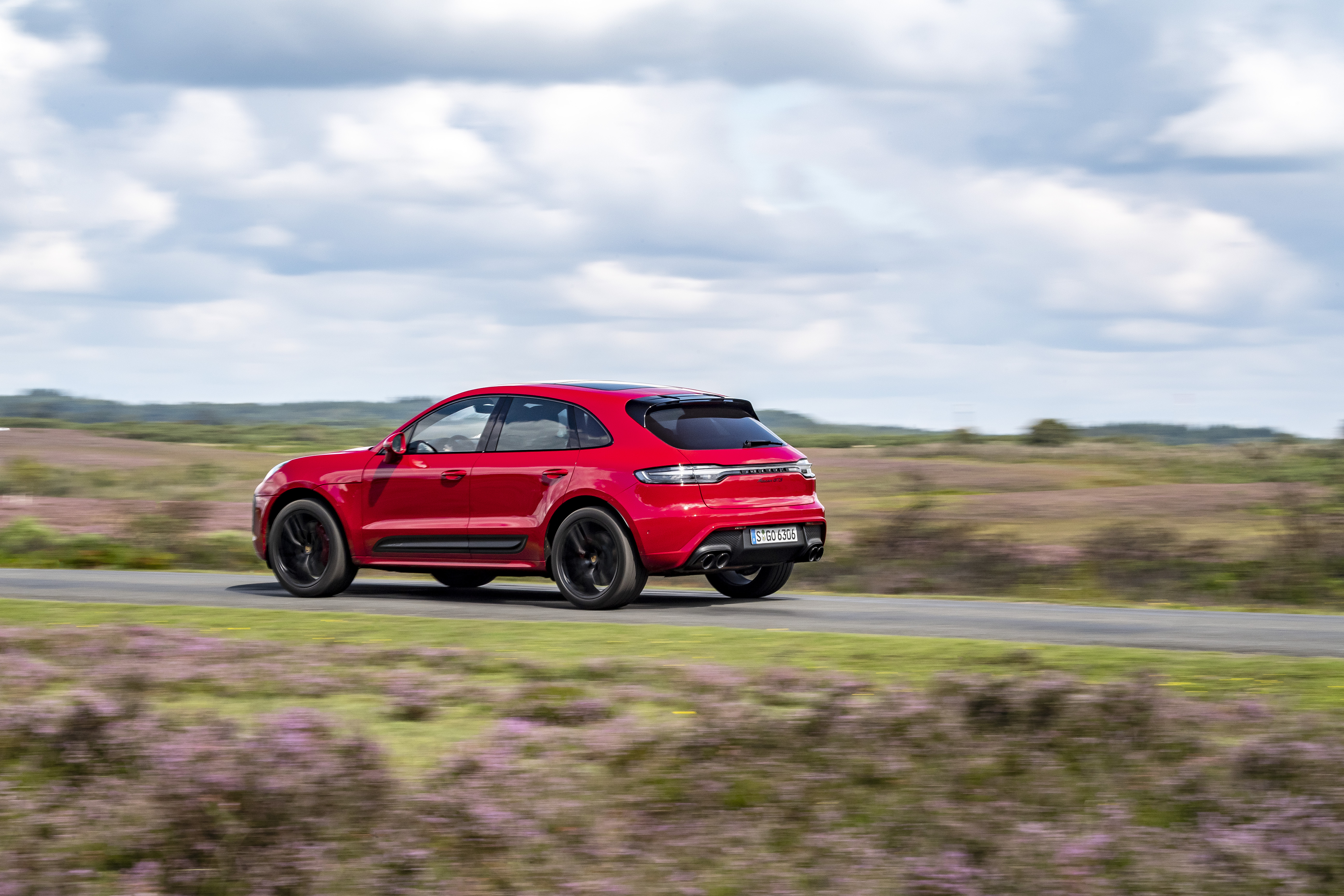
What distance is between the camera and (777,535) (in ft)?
43.3

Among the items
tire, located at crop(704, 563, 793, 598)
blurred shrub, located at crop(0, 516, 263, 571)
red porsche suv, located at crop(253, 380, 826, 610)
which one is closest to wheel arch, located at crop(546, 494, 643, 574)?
red porsche suv, located at crop(253, 380, 826, 610)

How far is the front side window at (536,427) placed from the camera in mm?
13203

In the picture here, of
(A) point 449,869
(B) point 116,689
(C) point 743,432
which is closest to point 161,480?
(C) point 743,432

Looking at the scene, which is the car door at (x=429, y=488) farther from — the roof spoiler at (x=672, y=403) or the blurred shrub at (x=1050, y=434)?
the blurred shrub at (x=1050, y=434)

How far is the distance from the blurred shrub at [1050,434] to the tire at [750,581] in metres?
65.7

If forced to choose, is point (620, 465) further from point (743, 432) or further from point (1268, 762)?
point (1268, 762)

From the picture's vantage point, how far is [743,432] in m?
13.3

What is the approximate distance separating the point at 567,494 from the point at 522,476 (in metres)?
0.51

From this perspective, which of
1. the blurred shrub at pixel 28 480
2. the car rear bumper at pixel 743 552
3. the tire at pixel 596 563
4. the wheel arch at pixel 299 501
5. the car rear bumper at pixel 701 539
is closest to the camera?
the car rear bumper at pixel 701 539

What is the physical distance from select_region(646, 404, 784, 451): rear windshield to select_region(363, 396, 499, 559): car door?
5.22 feet

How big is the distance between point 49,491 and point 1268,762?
4157 centimetres

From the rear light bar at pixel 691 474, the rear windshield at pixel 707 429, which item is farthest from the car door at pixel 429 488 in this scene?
the rear light bar at pixel 691 474

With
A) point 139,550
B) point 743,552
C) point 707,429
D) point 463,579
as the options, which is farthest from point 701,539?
point 139,550

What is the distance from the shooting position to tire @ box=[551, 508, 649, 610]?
41.8 feet
